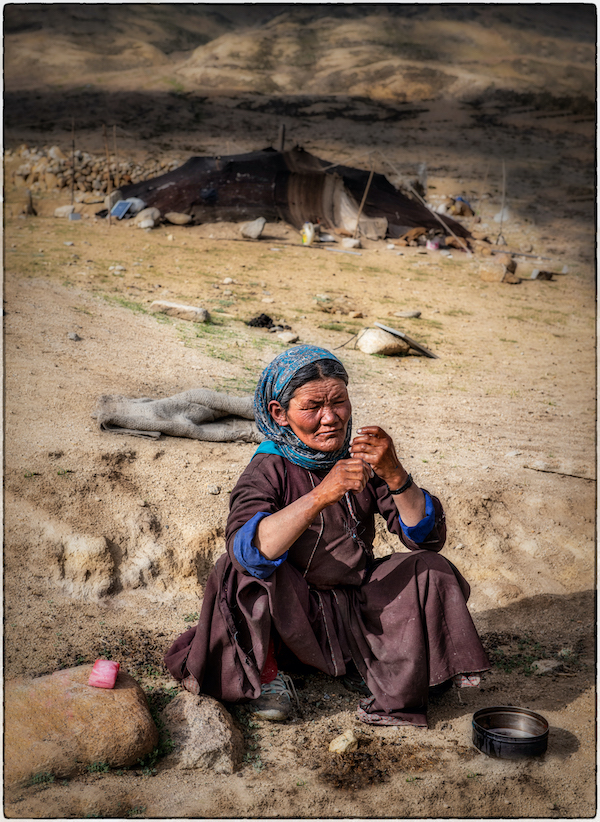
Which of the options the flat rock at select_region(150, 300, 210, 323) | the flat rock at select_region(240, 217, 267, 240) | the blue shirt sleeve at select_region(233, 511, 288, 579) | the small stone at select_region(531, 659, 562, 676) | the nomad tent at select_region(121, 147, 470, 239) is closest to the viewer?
the blue shirt sleeve at select_region(233, 511, 288, 579)

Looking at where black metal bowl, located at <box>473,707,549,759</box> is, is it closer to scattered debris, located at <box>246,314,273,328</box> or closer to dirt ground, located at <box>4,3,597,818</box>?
dirt ground, located at <box>4,3,597,818</box>

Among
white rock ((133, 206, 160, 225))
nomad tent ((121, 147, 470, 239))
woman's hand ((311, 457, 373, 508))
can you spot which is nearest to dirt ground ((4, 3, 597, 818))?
woman's hand ((311, 457, 373, 508))

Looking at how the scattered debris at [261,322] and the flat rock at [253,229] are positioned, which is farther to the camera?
the flat rock at [253,229]

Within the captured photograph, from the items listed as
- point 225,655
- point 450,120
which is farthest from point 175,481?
point 450,120

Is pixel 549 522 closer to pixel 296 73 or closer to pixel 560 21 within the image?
pixel 296 73

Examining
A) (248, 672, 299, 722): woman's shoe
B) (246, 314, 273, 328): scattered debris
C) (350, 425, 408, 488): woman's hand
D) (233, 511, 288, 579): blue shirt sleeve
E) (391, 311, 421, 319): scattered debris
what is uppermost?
(350, 425, 408, 488): woman's hand

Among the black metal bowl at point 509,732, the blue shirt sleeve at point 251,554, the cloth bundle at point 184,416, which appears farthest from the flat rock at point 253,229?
the black metal bowl at point 509,732

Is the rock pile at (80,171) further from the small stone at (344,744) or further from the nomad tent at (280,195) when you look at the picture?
the small stone at (344,744)

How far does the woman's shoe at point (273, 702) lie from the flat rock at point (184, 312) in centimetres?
500

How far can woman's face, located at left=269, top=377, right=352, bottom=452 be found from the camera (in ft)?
8.10

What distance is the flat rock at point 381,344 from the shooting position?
6.98m

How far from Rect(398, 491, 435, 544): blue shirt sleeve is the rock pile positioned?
1444 centimetres

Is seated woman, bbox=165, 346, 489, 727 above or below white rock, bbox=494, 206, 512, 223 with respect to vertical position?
below

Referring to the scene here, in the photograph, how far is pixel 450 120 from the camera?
71.8 ft
